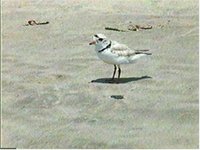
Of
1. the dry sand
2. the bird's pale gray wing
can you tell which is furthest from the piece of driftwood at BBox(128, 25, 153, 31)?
the bird's pale gray wing

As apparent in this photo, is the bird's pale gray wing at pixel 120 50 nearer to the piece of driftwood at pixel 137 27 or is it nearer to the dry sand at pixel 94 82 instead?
the dry sand at pixel 94 82

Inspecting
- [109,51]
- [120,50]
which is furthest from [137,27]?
[109,51]

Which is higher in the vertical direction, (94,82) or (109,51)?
(109,51)

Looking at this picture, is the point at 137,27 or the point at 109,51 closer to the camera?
the point at 109,51

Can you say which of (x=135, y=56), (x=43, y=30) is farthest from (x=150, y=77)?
(x=43, y=30)

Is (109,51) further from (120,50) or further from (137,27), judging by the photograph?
(137,27)

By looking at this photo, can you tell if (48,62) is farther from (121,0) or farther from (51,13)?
(121,0)

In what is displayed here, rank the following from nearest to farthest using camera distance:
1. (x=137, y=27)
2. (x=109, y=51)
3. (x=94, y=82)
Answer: (x=109, y=51)
(x=94, y=82)
(x=137, y=27)

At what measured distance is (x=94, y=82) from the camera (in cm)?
885

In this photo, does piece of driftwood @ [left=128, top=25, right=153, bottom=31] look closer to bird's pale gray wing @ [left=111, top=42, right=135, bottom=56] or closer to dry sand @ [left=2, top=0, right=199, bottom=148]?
dry sand @ [left=2, top=0, right=199, bottom=148]

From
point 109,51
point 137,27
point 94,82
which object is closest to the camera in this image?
point 109,51

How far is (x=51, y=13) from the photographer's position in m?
13.9

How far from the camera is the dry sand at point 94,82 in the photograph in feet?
22.4

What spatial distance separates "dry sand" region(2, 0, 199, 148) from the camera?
6820 millimetres
